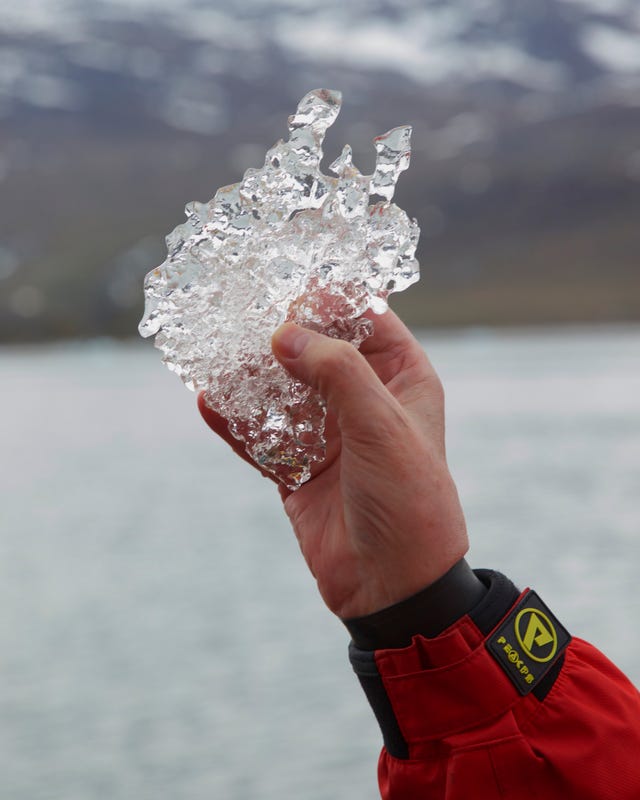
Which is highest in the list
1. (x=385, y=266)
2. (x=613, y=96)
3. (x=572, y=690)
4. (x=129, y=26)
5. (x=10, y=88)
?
(x=129, y=26)

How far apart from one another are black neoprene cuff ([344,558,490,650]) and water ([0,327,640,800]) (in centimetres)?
549

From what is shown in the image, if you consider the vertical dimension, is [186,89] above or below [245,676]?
above

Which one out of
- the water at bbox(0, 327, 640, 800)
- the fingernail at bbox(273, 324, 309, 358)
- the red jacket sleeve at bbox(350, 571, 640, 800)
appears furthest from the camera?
the water at bbox(0, 327, 640, 800)

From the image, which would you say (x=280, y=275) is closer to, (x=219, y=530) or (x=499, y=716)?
(x=499, y=716)

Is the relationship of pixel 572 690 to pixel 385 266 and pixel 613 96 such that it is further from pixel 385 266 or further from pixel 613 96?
pixel 613 96

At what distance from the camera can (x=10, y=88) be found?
16650 cm

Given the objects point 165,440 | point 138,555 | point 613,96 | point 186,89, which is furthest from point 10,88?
point 138,555

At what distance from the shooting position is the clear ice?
1.73 m

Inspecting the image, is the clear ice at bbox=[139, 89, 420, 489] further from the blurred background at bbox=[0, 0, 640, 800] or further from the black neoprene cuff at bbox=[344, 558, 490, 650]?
the blurred background at bbox=[0, 0, 640, 800]

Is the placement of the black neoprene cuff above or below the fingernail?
below

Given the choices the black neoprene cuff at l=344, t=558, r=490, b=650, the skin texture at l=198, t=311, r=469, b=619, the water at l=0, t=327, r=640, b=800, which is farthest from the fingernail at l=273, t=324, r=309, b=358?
the water at l=0, t=327, r=640, b=800

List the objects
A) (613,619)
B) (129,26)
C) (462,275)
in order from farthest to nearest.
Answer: (129,26) < (462,275) < (613,619)

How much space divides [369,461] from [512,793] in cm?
48

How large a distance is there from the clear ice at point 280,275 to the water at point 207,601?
533 centimetres
